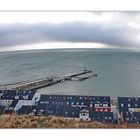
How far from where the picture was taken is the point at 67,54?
4.22 metres

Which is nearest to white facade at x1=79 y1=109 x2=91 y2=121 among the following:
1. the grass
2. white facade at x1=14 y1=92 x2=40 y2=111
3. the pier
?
the grass

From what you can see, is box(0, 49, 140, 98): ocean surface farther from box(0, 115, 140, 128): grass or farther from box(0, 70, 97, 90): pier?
box(0, 115, 140, 128): grass

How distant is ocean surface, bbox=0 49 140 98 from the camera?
13.7 ft

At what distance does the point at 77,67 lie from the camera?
422cm

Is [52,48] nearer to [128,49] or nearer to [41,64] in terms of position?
[41,64]

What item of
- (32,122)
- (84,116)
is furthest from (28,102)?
(84,116)

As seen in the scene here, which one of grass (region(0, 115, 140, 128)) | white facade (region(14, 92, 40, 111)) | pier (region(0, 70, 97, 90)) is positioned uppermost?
pier (region(0, 70, 97, 90))

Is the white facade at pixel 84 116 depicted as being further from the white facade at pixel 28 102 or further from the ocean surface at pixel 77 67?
the white facade at pixel 28 102

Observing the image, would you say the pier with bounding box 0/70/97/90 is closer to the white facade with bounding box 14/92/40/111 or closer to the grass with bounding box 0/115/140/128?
the white facade with bounding box 14/92/40/111

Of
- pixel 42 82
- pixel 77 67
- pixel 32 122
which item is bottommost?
pixel 32 122

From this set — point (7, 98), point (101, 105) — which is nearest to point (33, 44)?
point (7, 98)

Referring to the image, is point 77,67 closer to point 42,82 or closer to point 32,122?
point 42,82

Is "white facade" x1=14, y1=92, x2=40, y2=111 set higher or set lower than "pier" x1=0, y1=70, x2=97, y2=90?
lower
